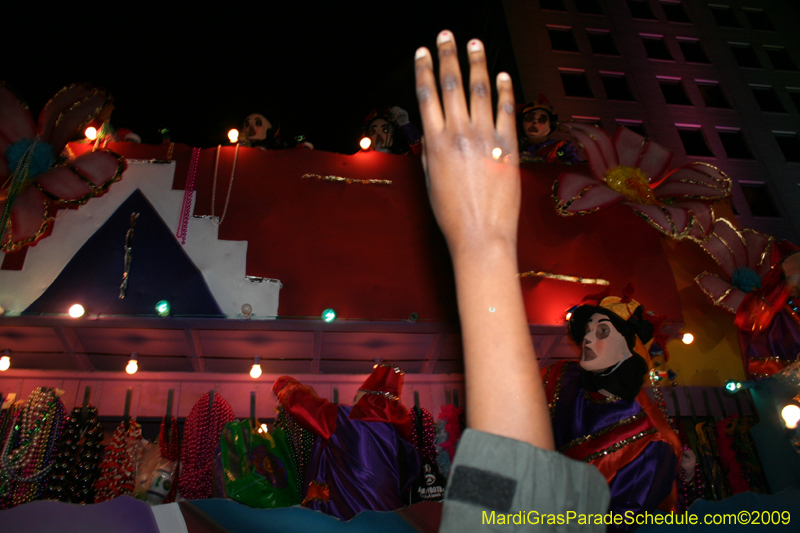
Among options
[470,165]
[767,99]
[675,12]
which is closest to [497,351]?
[470,165]

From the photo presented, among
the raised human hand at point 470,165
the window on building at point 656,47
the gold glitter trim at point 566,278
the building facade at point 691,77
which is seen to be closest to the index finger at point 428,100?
the raised human hand at point 470,165

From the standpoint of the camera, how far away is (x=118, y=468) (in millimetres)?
2738

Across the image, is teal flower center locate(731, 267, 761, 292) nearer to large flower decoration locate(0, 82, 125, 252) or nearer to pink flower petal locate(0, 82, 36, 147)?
large flower decoration locate(0, 82, 125, 252)

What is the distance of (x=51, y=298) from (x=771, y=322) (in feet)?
15.7

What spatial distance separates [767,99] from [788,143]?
83 centimetres

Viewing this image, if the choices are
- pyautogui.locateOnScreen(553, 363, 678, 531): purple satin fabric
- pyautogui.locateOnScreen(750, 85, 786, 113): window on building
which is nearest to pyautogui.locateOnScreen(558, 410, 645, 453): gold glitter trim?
pyautogui.locateOnScreen(553, 363, 678, 531): purple satin fabric

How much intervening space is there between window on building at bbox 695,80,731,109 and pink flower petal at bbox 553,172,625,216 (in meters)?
4.47

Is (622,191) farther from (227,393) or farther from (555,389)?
(227,393)

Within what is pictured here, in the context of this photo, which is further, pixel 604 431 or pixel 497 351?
pixel 604 431

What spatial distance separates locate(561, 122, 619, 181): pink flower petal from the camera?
12.9 feet

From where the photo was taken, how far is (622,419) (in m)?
2.36

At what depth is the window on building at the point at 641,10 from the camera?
779cm

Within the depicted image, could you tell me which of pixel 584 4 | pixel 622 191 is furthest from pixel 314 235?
pixel 584 4

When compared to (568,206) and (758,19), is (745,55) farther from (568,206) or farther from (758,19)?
(568,206)
